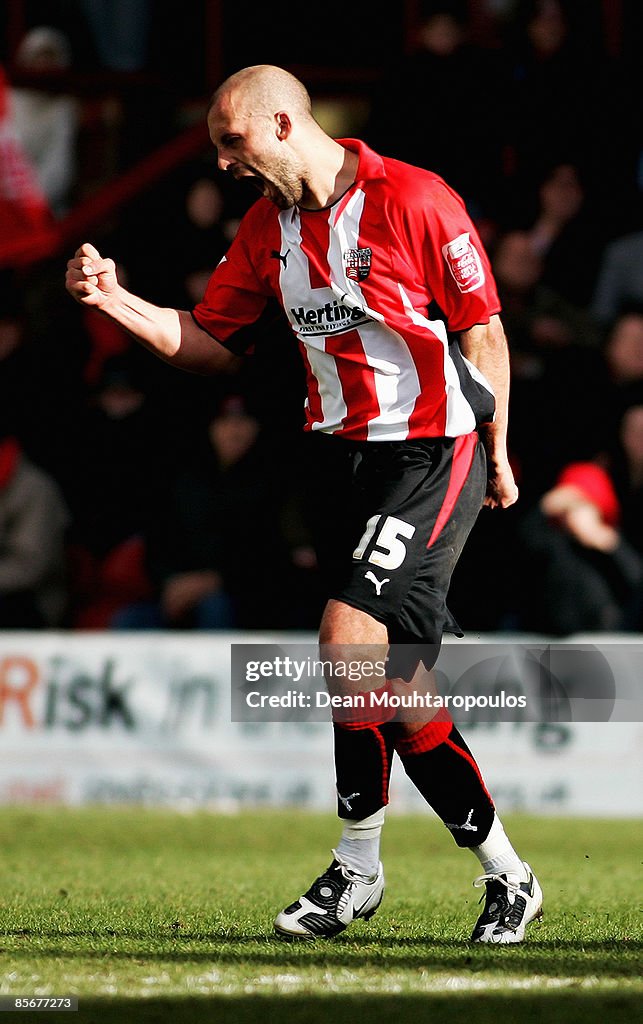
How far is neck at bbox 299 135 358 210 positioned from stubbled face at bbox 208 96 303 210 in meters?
0.04

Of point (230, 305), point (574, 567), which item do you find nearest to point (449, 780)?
point (230, 305)

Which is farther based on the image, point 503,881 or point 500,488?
point 500,488

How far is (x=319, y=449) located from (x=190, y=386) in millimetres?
5853

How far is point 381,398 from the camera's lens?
15.0ft

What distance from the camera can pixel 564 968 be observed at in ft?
12.9

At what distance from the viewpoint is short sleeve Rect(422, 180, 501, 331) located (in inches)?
176

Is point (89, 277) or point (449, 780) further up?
point (89, 277)

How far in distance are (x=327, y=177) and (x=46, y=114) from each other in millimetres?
7666

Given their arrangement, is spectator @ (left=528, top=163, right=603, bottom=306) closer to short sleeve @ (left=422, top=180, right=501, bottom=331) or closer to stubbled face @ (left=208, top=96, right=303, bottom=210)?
short sleeve @ (left=422, top=180, right=501, bottom=331)

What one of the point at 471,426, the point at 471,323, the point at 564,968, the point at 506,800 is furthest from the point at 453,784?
the point at 506,800

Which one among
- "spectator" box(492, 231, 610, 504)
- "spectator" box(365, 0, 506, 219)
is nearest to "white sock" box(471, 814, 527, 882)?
"spectator" box(492, 231, 610, 504)

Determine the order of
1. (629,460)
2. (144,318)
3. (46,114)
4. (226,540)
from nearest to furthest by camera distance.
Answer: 1. (144,318)
2. (629,460)
3. (226,540)
4. (46,114)

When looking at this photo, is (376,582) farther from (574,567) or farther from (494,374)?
(574,567)

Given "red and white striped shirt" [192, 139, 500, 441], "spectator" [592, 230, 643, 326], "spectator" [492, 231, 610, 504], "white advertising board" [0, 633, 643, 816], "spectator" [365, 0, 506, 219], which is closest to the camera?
"red and white striped shirt" [192, 139, 500, 441]
